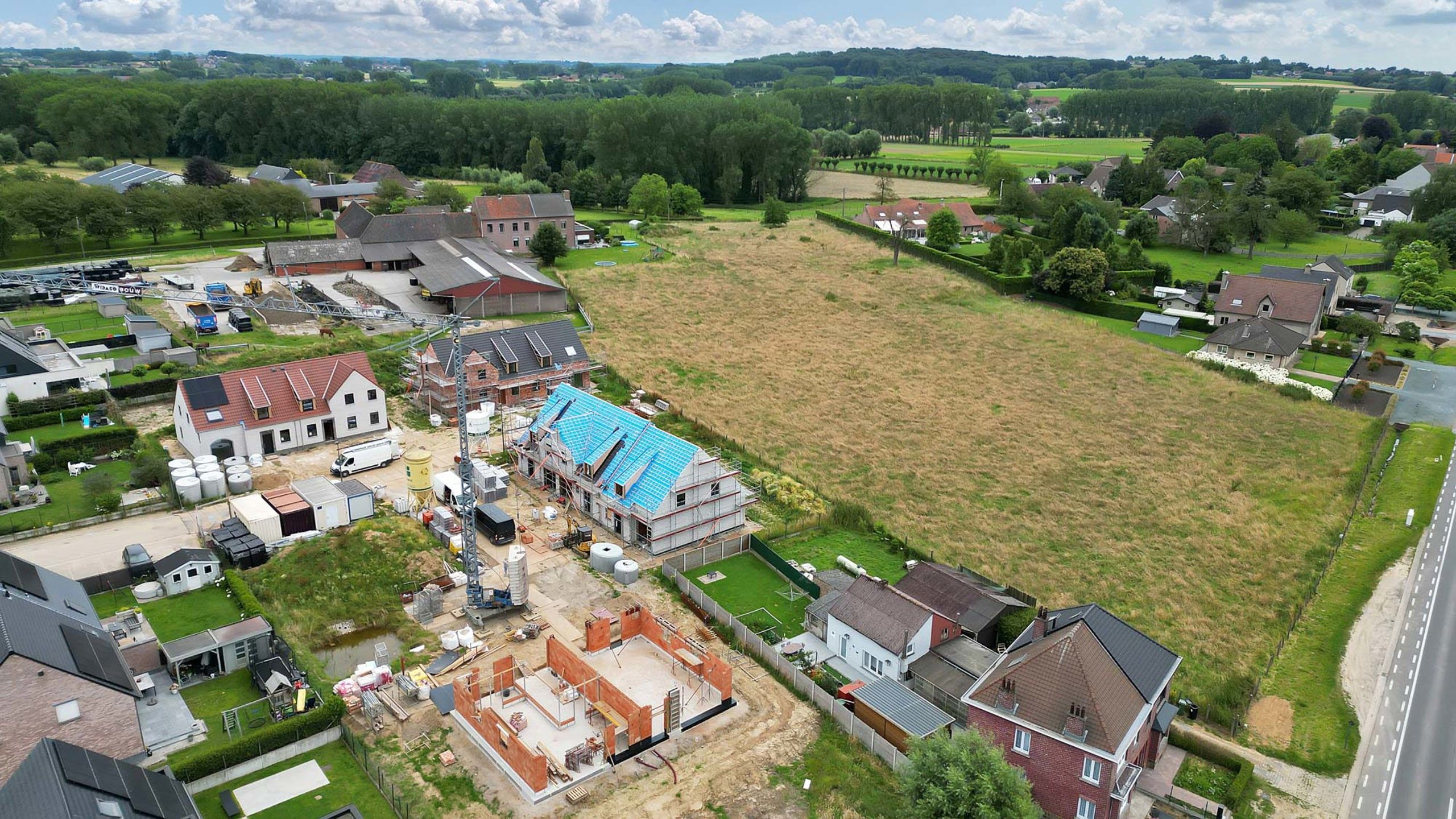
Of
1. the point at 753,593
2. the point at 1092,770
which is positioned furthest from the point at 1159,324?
the point at 1092,770

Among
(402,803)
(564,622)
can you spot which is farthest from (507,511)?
(402,803)

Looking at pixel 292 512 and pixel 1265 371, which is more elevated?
pixel 1265 371

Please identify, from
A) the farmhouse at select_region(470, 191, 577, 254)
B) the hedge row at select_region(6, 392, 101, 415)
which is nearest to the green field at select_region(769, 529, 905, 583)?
the hedge row at select_region(6, 392, 101, 415)

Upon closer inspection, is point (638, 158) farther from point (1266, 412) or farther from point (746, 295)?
point (1266, 412)

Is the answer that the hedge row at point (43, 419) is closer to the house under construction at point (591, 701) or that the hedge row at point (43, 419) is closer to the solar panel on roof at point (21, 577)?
the solar panel on roof at point (21, 577)

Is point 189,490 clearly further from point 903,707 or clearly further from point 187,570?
point 903,707

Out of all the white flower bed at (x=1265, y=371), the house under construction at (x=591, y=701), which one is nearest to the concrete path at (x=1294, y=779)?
the house under construction at (x=591, y=701)
